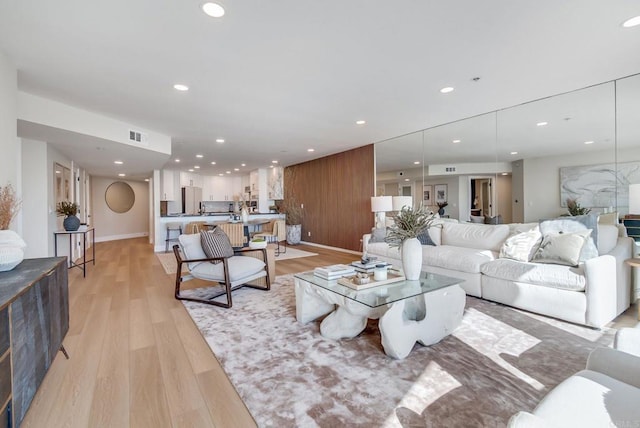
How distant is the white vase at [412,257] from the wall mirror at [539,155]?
2.62 metres

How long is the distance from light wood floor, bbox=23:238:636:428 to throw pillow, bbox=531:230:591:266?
0.64 metres

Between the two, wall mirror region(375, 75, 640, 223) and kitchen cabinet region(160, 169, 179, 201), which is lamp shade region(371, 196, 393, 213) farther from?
kitchen cabinet region(160, 169, 179, 201)

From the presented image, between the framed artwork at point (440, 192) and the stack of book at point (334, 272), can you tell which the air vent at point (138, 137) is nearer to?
the stack of book at point (334, 272)

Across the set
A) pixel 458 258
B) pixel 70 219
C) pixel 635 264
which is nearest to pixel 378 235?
pixel 458 258

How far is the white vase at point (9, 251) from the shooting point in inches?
62.3

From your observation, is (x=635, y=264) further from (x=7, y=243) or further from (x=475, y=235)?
(x=7, y=243)

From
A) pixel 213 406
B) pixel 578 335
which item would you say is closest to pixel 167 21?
pixel 213 406

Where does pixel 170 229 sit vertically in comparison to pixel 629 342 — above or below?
above

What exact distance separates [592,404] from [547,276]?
2160 millimetres

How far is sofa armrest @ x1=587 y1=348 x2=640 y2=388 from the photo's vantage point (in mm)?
1039

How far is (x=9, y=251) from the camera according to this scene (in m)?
1.60

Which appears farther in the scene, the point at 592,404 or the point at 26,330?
the point at 26,330

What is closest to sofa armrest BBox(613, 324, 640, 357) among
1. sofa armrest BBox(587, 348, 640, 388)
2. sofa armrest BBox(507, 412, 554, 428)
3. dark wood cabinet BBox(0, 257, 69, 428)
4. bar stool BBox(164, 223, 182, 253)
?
sofa armrest BBox(587, 348, 640, 388)

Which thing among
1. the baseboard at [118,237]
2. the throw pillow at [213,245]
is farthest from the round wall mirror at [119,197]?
the throw pillow at [213,245]
